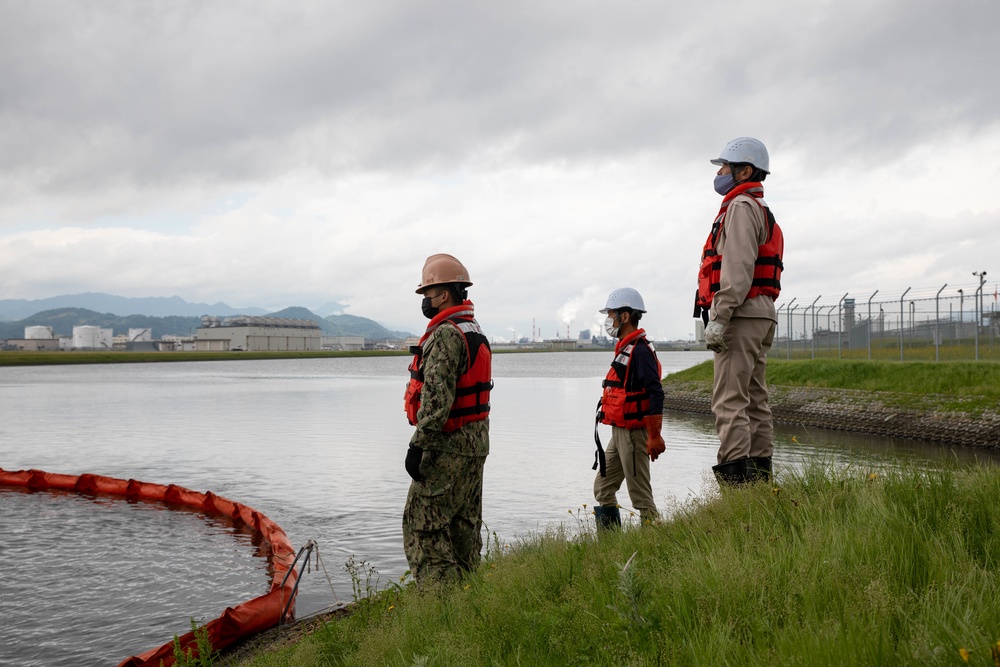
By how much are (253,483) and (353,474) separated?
2.20 metres

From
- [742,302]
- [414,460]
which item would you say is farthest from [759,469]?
[414,460]

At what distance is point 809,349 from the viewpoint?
38.4 m

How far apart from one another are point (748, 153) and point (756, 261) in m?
0.86

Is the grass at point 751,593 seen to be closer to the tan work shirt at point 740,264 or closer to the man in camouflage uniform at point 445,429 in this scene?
the man in camouflage uniform at point 445,429

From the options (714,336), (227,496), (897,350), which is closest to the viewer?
(714,336)

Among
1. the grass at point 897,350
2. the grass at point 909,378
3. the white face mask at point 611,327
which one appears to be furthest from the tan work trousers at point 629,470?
the grass at point 897,350

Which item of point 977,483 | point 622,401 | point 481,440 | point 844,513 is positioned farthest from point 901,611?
point 622,401

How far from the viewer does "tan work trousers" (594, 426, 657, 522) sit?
284 inches

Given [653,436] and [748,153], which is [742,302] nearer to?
[748,153]

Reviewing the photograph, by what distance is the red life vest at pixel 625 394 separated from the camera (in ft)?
23.4

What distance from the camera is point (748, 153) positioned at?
6.07m

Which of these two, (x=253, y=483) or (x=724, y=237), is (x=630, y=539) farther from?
(x=253, y=483)

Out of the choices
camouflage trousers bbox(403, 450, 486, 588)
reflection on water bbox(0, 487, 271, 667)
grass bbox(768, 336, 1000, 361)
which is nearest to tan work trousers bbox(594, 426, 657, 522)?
camouflage trousers bbox(403, 450, 486, 588)

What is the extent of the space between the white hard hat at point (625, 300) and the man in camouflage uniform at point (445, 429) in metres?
2.04
